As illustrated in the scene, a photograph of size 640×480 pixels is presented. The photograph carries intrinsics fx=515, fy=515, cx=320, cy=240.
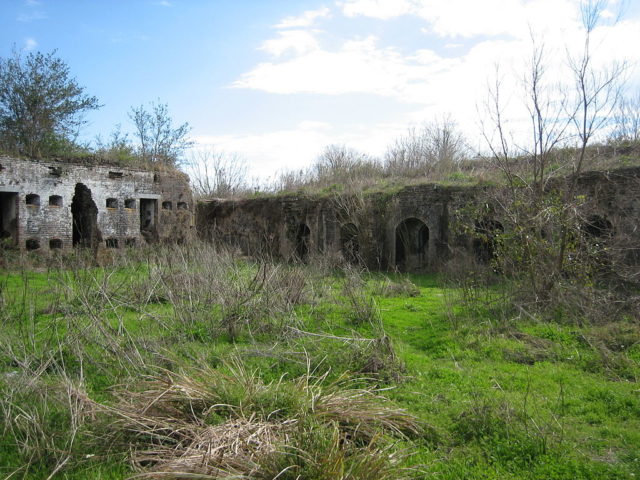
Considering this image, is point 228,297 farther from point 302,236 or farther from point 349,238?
point 302,236

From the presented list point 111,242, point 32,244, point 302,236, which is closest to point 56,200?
point 32,244

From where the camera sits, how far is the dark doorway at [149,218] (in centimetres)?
2161

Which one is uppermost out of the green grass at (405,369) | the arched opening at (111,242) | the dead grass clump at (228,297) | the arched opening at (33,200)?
the arched opening at (33,200)

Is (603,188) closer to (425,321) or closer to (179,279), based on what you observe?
(425,321)

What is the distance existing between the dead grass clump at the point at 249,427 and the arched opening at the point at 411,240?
47.4 ft

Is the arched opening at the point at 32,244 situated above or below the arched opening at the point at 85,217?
below

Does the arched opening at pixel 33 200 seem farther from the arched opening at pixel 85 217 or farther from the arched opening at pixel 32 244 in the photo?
the arched opening at pixel 85 217

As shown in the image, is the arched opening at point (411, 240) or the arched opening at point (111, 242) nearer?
the arched opening at point (411, 240)

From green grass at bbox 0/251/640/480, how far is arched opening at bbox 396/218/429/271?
8960mm

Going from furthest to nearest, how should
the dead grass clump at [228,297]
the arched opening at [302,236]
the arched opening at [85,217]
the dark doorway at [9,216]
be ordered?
the arched opening at [302,236] → the arched opening at [85,217] → the dark doorway at [9,216] → the dead grass clump at [228,297]

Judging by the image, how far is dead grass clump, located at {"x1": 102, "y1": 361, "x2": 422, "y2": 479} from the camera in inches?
147

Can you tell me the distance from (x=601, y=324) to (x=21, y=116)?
26585 mm

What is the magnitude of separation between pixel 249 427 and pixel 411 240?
16.2 meters

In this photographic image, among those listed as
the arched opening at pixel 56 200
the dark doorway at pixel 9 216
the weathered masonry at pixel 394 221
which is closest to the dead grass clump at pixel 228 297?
the weathered masonry at pixel 394 221
